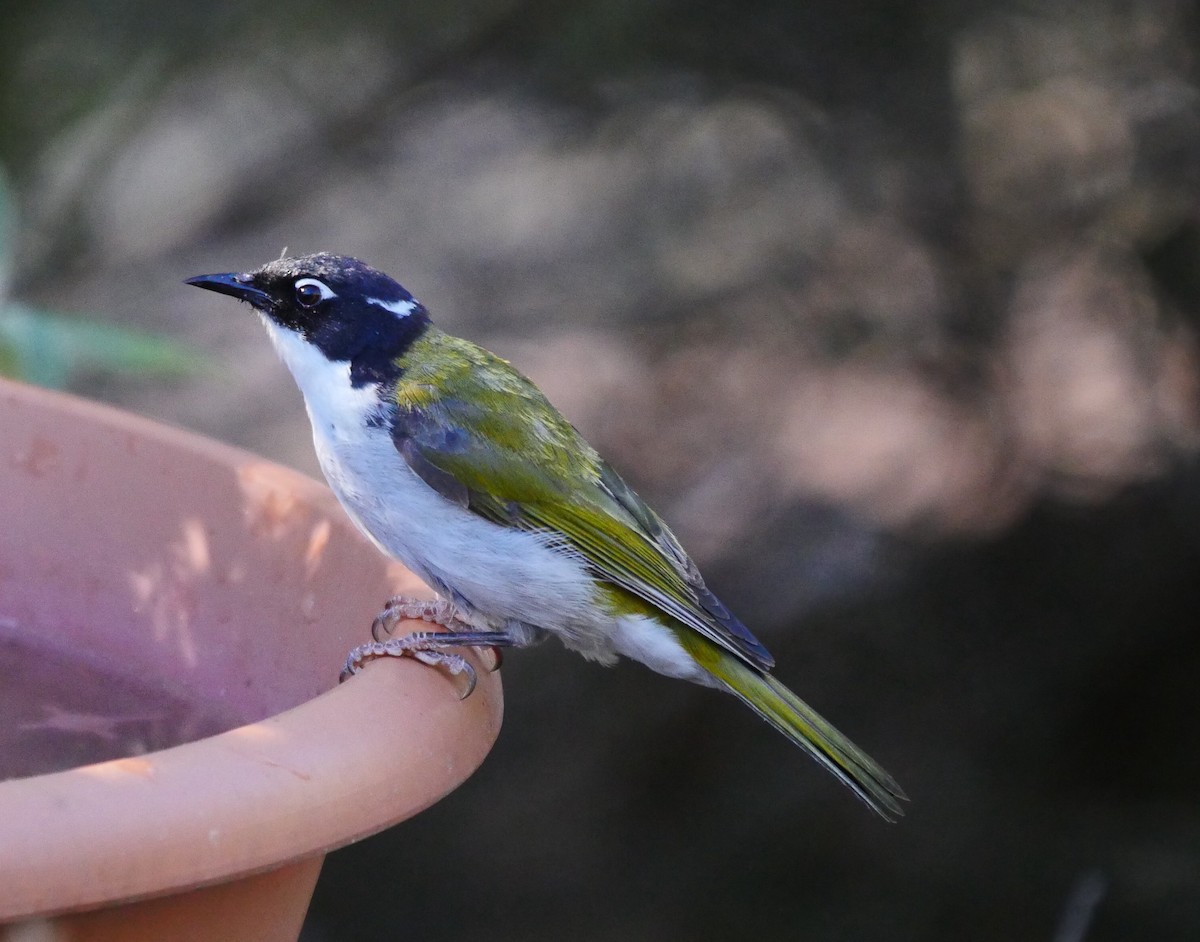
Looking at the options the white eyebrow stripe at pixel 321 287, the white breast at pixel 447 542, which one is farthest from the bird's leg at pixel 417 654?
the white eyebrow stripe at pixel 321 287

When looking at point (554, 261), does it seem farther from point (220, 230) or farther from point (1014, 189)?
point (1014, 189)

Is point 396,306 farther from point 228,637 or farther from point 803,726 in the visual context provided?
point 803,726

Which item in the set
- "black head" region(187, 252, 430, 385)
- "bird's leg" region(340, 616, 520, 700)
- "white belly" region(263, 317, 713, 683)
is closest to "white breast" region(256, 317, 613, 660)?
"white belly" region(263, 317, 713, 683)

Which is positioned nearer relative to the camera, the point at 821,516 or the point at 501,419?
the point at 501,419

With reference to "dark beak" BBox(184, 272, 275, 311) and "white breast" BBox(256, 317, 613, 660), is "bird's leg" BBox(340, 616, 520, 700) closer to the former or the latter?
"white breast" BBox(256, 317, 613, 660)

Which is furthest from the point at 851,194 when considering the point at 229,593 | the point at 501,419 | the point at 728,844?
the point at 229,593

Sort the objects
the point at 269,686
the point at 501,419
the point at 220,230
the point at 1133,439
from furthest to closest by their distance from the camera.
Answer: the point at 220,230 < the point at 1133,439 < the point at 501,419 < the point at 269,686
